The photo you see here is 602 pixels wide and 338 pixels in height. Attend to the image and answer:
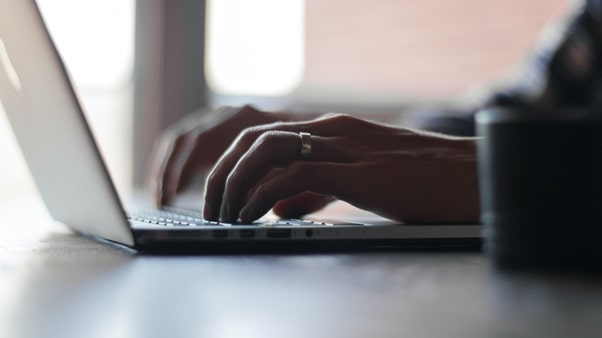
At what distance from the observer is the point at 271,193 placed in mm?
763

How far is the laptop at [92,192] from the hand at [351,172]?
0.05 metres

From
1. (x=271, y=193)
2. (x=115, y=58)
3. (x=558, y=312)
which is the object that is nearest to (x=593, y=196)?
(x=558, y=312)

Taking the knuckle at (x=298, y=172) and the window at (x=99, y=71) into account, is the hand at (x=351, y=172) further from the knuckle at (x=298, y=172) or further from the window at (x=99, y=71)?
the window at (x=99, y=71)

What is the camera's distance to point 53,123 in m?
0.68

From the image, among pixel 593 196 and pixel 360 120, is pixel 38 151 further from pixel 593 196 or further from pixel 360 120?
pixel 593 196

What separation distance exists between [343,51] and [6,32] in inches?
107

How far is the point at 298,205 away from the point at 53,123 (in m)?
0.32

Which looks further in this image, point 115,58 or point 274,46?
point 274,46

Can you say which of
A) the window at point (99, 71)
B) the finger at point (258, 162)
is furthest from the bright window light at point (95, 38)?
the finger at point (258, 162)

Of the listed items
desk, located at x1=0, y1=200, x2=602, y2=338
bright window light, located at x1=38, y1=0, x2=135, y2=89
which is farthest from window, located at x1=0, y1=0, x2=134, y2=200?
A: desk, located at x1=0, y1=200, x2=602, y2=338

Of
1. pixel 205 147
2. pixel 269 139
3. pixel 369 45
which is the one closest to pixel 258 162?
pixel 269 139

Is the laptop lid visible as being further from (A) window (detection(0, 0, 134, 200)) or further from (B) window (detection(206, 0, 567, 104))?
(B) window (detection(206, 0, 567, 104))

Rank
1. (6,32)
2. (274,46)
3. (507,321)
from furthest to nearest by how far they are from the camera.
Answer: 1. (274,46)
2. (6,32)
3. (507,321)

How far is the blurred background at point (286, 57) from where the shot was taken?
306 centimetres
